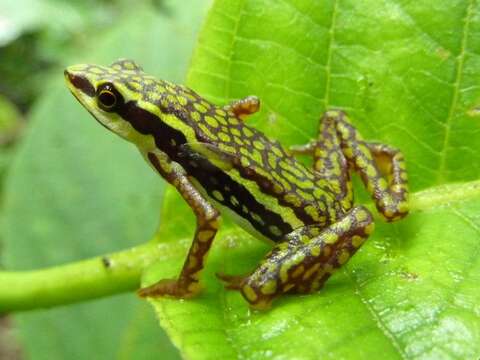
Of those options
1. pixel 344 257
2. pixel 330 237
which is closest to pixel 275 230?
pixel 330 237

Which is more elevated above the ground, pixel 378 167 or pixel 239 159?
pixel 239 159

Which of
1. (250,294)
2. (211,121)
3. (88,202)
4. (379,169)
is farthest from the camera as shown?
(88,202)

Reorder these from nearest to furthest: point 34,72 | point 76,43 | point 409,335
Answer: point 409,335 → point 76,43 → point 34,72

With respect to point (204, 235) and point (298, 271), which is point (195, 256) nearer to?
point (204, 235)

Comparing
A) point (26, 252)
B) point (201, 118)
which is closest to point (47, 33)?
point (26, 252)

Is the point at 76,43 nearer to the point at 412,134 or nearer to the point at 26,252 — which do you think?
the point at 26,252

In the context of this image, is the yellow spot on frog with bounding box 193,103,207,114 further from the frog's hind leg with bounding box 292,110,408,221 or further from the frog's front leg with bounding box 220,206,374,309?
the frog's front leg with bounding box 220,206,374,309

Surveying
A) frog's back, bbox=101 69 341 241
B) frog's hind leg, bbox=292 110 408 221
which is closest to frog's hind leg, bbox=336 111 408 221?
frog's hind leg, bbox=292 110 408 221
